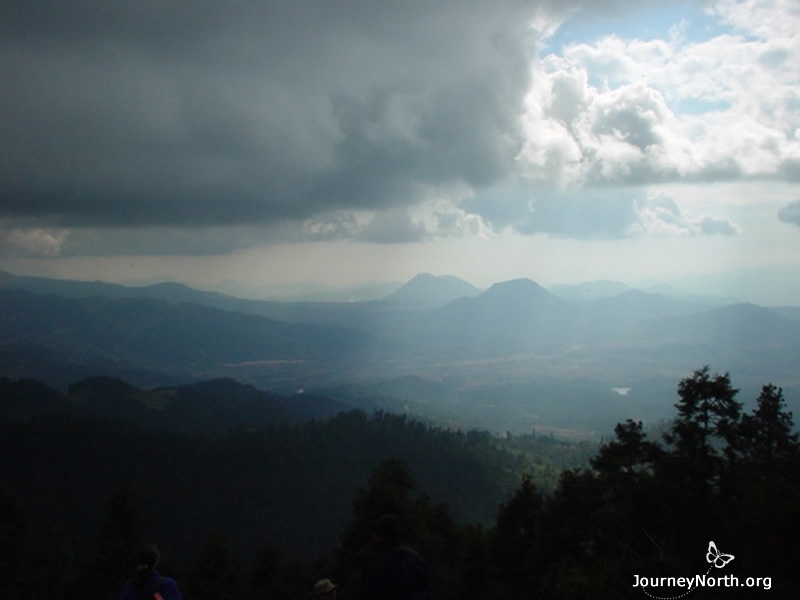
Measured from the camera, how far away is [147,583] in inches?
335

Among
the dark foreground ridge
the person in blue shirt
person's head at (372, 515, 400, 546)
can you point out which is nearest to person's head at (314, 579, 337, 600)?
person's head at (372, 515, 400, 546)

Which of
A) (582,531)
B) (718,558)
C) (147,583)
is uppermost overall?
(147,583)

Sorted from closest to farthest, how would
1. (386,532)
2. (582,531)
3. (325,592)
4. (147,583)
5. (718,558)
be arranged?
(386,532) → (325,592) → (147,583) → (718,558) → (582,531)

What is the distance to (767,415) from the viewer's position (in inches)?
1066

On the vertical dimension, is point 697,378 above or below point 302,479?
above

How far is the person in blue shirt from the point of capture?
8.46 meters

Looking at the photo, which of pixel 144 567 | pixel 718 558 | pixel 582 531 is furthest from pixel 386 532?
pixel 582 531

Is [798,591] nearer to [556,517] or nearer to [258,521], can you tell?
[556,517]

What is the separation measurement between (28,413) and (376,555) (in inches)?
8898

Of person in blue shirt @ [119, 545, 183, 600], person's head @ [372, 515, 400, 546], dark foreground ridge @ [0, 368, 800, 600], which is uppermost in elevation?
person's head @ [372, 515, 400, 546]

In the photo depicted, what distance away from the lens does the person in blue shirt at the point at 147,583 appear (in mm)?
8461

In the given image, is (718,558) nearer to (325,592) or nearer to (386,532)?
(325,592)

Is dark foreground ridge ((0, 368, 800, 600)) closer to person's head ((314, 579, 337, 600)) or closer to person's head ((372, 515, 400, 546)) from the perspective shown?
person's head ((314, 579, 337, 600))

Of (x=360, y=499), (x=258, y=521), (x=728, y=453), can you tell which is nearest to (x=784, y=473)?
(x=728, y=453)
